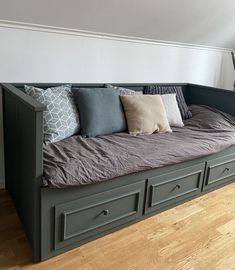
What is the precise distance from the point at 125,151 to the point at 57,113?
52 cm

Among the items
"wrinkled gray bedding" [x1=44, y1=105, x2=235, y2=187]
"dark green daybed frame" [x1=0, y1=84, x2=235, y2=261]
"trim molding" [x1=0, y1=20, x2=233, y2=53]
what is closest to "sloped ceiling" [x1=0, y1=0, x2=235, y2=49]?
"trim molding" [x1=0, y1=20, x2=233, y2=53]

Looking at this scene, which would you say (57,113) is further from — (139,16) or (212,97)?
(212,97)

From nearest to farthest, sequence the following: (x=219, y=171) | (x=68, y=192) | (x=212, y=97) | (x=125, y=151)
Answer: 1. (x=68, y=192)
2. (x=125, y=151)
3. (x=219, y=171)
4. (x=212, y=97)

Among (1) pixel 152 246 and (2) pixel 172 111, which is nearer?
(1) pixel 152 246

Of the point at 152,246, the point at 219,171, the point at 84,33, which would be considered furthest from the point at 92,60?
the point at 152,246

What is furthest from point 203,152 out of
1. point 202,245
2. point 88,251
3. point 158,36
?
point 158,36

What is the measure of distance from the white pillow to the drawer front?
0.88 metres

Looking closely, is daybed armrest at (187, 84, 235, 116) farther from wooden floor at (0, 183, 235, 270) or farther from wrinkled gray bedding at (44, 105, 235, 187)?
wooden floor at (0, 183, 235, 270)

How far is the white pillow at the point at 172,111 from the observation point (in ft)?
7.80

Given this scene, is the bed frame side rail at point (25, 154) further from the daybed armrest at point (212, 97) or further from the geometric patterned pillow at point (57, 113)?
the daybed armrest at point (212, 97)

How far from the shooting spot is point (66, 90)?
6.43 feet

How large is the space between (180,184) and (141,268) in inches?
28.5

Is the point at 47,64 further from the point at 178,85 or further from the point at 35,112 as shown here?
the point at 178,85

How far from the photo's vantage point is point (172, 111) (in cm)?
240
